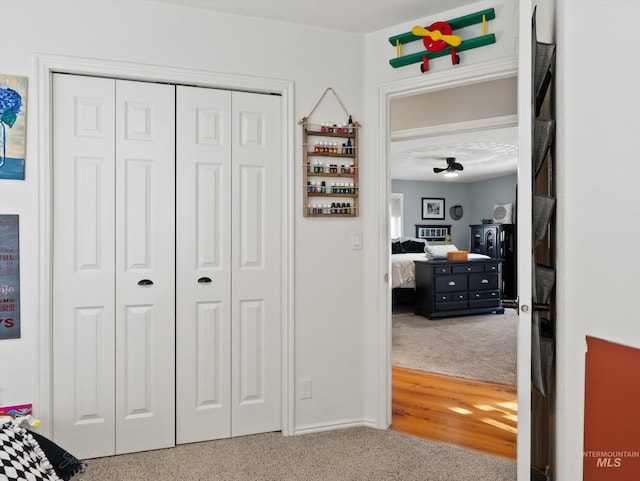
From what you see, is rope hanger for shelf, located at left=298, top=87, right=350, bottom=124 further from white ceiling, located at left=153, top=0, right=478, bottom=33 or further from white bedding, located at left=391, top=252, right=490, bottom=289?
white bedding, located at left=391, top=252, right=490, bottom=289

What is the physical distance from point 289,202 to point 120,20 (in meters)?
1.31

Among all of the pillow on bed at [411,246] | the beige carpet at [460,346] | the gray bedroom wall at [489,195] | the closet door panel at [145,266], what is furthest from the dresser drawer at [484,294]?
the closet door panel at [145,266]

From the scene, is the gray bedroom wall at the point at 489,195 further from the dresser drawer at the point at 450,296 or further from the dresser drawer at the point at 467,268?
the dresser drawer at the point at 450,296

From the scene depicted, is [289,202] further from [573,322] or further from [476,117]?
[476,117]

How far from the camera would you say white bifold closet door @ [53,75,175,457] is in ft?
7.90

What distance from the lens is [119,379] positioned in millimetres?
2504

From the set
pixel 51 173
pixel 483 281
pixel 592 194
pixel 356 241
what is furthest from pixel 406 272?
pixel 592 194

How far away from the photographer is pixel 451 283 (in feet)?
21.1

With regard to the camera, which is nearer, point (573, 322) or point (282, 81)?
point (573, 322)

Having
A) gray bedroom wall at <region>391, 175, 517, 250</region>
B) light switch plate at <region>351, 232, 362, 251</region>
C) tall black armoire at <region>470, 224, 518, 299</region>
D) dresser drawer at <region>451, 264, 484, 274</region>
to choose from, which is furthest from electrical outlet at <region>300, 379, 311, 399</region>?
gray bedroom wall at <region>391, 175, 517, 250</region>

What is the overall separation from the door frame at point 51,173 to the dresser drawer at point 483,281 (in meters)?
4.48

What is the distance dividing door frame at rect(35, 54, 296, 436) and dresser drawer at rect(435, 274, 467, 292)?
3984 mm

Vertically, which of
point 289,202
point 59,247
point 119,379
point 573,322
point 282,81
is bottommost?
point 119,379

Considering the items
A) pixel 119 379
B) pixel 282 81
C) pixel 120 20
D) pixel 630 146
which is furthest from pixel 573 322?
pixel 120 20
